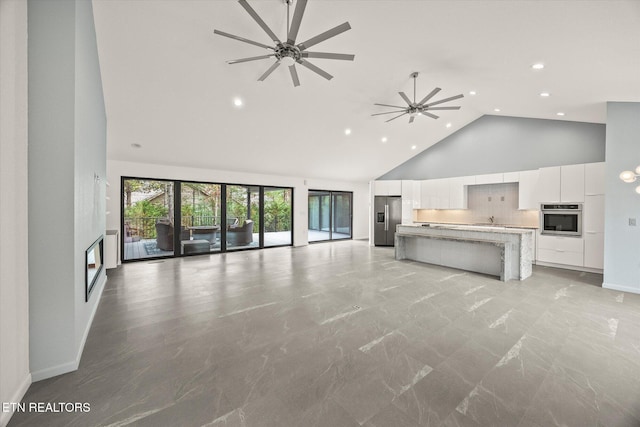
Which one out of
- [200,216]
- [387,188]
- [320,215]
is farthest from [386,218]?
[200,216]

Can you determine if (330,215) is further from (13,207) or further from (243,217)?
(13,207)

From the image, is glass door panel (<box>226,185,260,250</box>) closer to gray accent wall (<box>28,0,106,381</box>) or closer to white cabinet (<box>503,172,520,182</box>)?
gray accent wall (<box>28,0,106,381</box>)

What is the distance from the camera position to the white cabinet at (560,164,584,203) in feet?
17.5

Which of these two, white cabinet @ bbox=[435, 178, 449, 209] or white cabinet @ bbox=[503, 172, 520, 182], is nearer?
white cabinet @ bbox=[503, 172, 520, 182]

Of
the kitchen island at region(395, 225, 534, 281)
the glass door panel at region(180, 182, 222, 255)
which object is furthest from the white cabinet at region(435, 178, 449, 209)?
the glass door panel at region(180, 182, 222, 255)

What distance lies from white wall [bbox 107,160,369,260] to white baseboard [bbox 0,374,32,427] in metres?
4.98

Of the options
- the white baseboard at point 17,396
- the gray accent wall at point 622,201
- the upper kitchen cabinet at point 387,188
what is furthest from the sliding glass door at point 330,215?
the white baseboard at point 17,396

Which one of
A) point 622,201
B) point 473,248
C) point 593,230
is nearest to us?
point 622,201

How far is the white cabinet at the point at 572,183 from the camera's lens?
17.5 ft

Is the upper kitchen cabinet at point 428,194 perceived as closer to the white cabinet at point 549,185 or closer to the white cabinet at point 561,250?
the white cabinet at point 549,185

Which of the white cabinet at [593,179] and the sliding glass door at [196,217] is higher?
the white cabinet at [593,179]

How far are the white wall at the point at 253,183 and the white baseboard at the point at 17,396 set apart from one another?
4.98m

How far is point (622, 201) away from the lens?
13.5ft

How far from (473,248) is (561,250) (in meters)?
2.04
